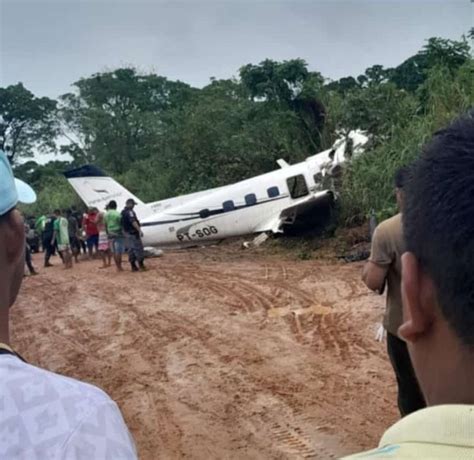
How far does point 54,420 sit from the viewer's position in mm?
1019

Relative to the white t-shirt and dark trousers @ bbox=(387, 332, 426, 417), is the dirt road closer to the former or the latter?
dark trousers @ bbox=(387, 332, 426, 417)

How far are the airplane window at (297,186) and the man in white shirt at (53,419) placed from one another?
16.1 meters

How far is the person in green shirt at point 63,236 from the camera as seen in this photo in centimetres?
1557

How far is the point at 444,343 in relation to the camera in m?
0.89

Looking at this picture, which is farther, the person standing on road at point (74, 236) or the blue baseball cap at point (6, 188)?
the person standing on road at point (74, 236)

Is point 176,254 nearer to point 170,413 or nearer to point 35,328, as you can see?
point 35,328

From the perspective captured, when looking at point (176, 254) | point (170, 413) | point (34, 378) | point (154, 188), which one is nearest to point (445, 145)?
point (34, 378)

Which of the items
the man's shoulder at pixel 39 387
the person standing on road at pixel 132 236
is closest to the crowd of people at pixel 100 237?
the person standing on road at pixel 132 236

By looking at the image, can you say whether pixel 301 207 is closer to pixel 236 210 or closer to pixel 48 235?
pixel 236 210

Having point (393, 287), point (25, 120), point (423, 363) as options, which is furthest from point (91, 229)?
point (25, 120)

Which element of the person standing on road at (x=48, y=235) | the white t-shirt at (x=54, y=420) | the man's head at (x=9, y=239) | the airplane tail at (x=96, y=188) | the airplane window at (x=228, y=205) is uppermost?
the airplane tail at (x=96, y=188)

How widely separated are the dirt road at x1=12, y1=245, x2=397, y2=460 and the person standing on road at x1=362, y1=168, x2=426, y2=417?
105 centimetres

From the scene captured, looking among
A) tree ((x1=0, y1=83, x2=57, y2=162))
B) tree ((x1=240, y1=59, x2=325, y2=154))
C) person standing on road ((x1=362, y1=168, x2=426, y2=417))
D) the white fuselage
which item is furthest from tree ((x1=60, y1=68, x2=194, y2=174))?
person standing on road ((x1=362, y1=168, x2=426, y2=417))

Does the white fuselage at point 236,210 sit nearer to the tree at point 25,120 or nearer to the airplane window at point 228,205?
the airplane window at point 228,205
